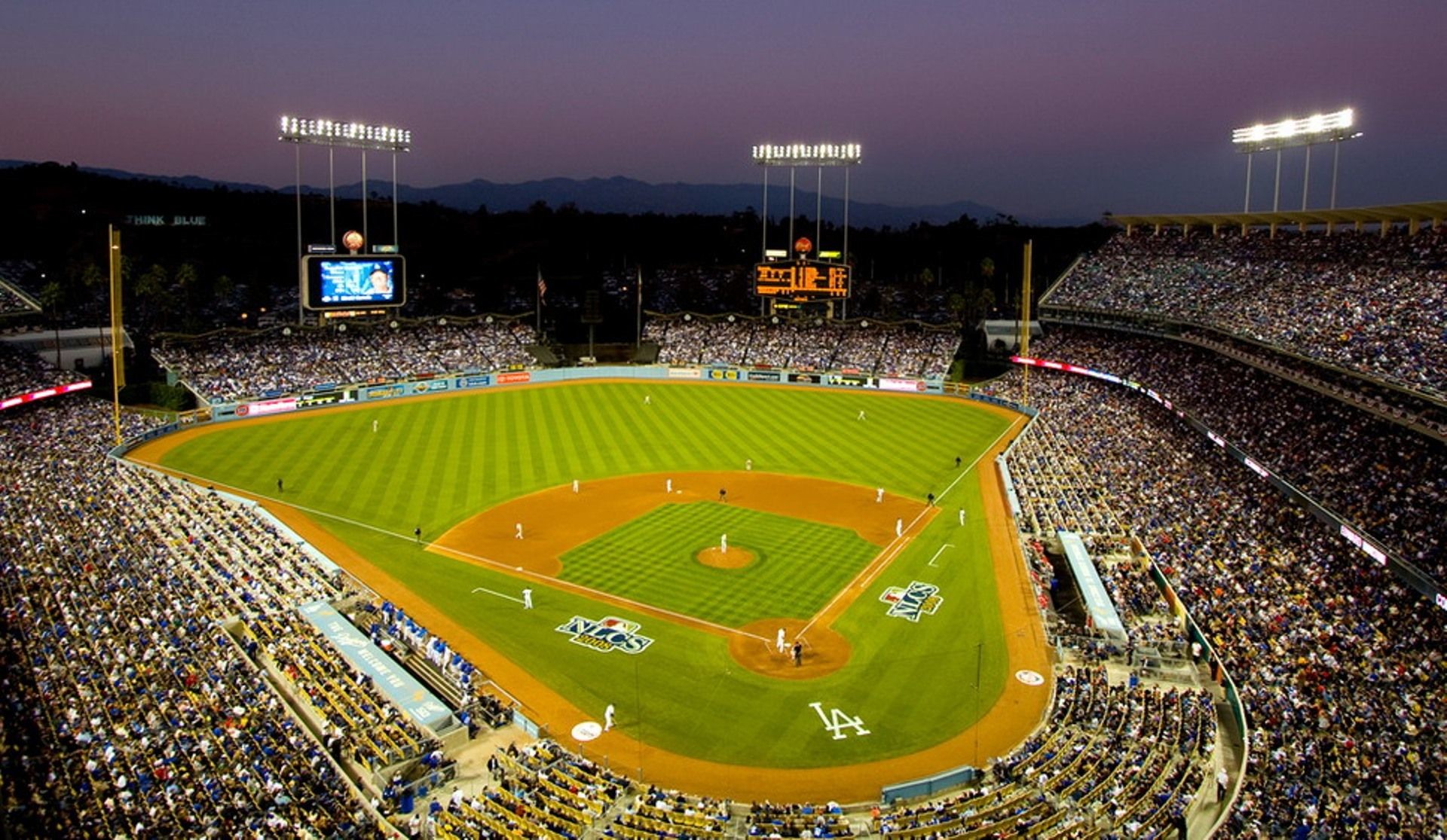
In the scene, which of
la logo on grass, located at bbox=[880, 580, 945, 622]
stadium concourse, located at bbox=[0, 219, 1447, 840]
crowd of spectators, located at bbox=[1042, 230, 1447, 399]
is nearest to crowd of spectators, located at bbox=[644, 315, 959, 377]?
crowd of spectators, located at bbox=[1042, 230, 1447, 399]

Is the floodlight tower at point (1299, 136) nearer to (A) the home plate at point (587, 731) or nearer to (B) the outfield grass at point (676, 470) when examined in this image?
(B) the outfield grass at point (676, 470)

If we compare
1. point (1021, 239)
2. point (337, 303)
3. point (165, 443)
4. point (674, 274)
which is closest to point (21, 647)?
point (165, 443)

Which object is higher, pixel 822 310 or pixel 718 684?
pixel 822 310

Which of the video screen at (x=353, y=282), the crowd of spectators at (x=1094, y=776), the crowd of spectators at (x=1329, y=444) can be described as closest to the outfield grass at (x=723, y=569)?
the crowd of spectators at (x=1094, y=776)

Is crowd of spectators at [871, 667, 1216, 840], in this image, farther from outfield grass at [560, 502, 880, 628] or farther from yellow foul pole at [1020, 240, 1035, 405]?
yellow foul pole at [1020, 240, 1035, 405]

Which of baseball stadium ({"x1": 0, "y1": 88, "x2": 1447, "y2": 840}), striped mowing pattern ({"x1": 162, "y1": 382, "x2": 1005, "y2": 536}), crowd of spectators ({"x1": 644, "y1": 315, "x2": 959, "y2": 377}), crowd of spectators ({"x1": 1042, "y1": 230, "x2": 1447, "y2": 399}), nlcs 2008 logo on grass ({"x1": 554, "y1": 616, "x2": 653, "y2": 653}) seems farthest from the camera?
crowd of spectators ({"x1": 644, "y1": 315, "x2": 959, "y2": 377})

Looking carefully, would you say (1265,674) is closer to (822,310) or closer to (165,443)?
(165,443)

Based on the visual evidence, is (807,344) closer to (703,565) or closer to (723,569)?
(703,565)
